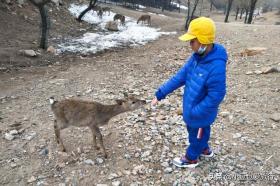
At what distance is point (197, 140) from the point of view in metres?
5.79

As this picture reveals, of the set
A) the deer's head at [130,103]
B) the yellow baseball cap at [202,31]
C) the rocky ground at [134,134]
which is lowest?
the rocky ground at [134,134]

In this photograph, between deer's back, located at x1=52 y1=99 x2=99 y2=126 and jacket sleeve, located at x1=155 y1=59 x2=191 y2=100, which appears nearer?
jacket sleeve, located at x1=155 y1=59 x2=191 y2=100

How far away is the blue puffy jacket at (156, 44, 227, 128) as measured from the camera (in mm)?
5102

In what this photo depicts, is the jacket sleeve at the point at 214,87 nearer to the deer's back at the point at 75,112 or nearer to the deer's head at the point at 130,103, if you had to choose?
the deer's head at the point at 130,103

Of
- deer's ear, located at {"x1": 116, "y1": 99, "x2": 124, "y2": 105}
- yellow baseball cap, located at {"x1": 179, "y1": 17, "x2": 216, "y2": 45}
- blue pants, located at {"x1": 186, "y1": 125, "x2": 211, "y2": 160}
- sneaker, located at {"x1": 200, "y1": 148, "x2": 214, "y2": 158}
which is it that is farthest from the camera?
deer's ear, located at {"x1": 116, "y1": 99, "x2": 124, "y2": 105}

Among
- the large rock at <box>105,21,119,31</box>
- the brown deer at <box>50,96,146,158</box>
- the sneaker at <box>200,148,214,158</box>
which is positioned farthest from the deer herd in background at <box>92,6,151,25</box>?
the sneaker at <box>200,148,214,158</box>

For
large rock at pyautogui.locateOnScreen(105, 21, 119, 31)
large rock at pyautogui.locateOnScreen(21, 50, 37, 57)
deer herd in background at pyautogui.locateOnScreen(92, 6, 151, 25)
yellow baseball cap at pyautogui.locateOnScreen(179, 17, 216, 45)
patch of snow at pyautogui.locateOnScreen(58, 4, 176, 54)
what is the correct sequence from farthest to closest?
deer herd in background at pyautogui.locateOnScreen(92, 6, 151, 25) → large rock at pyautogui.locateOnScreen(105, 21, 119, 31) → patch of snow at pyautogui.locateOnScreen(58, 4, 176, 54) → large rock at pyautogui.locateOnScreen(21, 50, 37, 57) → yellow baseball cap at pyautogui.locateOnScreen(179, 17, 216, 45)

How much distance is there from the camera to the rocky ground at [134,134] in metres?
6.24

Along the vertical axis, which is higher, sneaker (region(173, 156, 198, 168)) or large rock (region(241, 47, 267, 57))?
large rock (region(241, 47, 267, 57))

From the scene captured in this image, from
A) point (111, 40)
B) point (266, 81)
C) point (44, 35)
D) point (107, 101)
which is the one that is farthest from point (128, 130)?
point (111, 40)

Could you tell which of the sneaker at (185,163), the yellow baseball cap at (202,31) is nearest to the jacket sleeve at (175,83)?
the yellow baseball cap at (202,31)

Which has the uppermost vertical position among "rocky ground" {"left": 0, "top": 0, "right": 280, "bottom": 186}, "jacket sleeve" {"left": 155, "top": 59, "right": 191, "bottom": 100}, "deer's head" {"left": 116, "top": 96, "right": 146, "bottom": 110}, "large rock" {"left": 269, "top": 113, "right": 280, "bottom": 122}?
"jacket sleeve" {"left": 155, "top": 59, "right": 191, "bottom": 100}

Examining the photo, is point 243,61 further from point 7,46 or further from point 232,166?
point 7,46

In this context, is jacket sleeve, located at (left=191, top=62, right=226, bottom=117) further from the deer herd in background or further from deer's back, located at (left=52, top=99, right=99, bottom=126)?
the deer herd in background
